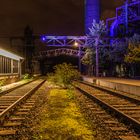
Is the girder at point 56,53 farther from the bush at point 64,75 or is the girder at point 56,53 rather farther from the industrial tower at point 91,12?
the bush at point 64,75

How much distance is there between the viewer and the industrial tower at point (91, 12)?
111 m

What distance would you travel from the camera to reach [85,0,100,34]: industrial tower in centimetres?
11081

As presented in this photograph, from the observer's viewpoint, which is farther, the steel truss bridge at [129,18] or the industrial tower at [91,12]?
the industrial tower at [91,12]

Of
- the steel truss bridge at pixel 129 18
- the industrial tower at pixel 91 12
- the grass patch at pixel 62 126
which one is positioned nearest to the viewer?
the grass patch at pixel 62 126

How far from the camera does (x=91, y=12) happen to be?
365ft

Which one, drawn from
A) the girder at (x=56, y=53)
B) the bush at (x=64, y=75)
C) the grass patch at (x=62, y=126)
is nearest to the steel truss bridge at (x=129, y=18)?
the girder at (x=56, y=53)

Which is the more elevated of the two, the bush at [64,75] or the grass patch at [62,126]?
the bush at [64,75]

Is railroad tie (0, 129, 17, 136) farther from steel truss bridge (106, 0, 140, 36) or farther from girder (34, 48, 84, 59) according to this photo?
girder (34, 48, 84, 59)

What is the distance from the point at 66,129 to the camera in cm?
970

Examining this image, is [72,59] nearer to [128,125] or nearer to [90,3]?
[90,3]

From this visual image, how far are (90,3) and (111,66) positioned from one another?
46881 mm

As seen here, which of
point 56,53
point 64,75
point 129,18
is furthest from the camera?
point 56,53

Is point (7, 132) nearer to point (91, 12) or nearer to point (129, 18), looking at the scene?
point (129, 18)

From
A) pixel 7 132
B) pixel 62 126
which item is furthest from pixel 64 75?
pixel 7 132
